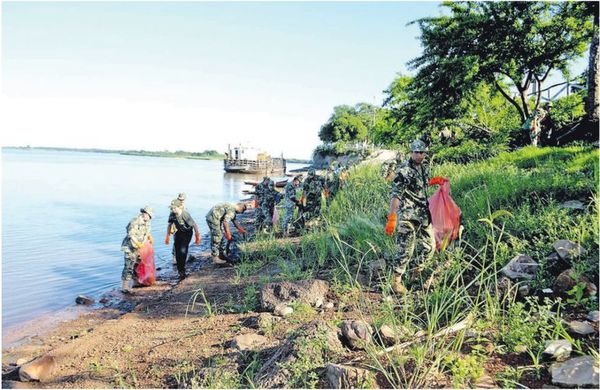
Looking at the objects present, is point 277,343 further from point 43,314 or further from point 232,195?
point 232,195

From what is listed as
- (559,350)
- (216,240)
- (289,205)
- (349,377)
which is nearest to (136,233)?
(216,240)

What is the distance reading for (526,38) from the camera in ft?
36.1

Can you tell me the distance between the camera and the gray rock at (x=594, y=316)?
10.8 ft

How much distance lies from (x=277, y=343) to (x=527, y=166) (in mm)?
6311

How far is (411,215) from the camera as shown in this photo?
16.4ft

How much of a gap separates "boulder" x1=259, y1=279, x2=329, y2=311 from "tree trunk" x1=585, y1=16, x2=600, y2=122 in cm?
768

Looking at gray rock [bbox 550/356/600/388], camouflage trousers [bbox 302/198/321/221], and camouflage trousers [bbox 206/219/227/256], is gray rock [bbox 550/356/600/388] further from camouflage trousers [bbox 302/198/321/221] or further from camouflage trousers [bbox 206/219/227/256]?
camouflage trousers [bbox 302/198/321/221]

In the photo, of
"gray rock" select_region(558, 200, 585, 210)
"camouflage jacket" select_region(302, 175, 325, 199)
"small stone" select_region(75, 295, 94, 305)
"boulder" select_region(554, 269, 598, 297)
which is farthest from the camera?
"camouflage jacket" select_region(302, 175, 325, 199)

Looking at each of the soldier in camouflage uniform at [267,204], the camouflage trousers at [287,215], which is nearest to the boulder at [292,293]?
the camouflage trousers at [287,215]

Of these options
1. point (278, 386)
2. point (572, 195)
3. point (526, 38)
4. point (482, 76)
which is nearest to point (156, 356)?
point (278, 386)

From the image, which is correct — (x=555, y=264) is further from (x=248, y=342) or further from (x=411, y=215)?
(x=248, y=342)

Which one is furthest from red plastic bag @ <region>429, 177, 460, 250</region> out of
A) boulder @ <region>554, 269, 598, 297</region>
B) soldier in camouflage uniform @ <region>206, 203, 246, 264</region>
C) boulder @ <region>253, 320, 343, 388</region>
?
soldier in camouflage uniform @ <region>206, 203, 246, 264</region>

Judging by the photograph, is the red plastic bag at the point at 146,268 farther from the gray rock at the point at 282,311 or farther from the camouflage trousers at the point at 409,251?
the camouflage trousers at the point at 409,251

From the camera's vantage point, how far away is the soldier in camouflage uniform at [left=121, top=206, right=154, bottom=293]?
25.7 feet
